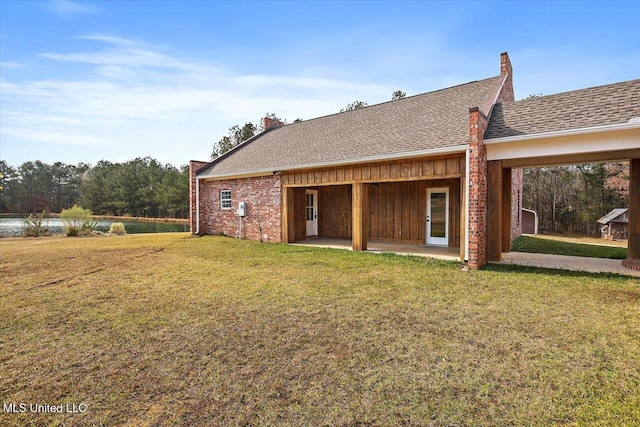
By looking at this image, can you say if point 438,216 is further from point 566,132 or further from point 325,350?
point 325,350

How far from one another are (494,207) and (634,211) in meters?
3.57

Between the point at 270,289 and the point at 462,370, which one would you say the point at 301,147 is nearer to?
the point at 270,289

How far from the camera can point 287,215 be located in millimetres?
11781

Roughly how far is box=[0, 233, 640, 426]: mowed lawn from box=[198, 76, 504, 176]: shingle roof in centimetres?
440

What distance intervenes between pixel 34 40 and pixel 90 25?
A: 6.59 feet

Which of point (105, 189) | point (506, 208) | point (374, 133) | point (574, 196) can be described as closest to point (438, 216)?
point (506, 208)

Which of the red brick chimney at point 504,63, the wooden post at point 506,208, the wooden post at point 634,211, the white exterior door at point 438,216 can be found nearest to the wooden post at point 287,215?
the white exterior door at point 438,216

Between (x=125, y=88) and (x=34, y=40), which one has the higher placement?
(x=34, y=40)

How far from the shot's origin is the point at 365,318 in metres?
4.21

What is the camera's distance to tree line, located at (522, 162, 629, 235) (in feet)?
70.0

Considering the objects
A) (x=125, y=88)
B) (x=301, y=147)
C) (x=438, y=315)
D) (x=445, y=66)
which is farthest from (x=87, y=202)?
(x=438, y=315)

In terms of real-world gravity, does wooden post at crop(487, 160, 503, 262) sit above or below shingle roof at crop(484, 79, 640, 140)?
below

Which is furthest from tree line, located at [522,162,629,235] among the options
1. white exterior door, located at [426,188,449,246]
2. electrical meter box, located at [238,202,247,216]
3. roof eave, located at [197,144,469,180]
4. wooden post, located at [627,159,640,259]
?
electrical meter box, located at [238,202,247,216]

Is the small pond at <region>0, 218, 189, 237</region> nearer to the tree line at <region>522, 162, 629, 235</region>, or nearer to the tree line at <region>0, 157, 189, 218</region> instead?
the tree line at <region>0, 157, 189, 218</region>
